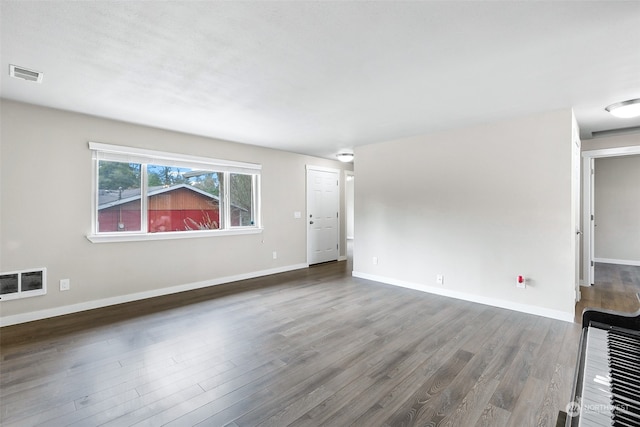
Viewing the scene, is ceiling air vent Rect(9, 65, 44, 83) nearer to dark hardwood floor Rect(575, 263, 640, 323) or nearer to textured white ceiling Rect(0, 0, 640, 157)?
textured white ceiling Rect(0, 0, 640, 157)

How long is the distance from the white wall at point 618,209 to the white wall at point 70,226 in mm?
7897

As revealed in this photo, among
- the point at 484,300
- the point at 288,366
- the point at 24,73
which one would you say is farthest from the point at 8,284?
the point at 484,300

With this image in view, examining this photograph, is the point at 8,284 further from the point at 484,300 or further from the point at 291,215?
the point at 484,300

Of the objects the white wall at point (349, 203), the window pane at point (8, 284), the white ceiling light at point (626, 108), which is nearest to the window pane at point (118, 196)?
the window pane at point (8, 284)

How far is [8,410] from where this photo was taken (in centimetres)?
177

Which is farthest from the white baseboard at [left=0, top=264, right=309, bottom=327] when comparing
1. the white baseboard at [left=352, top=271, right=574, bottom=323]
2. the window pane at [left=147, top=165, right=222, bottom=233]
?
the white baseboard at [left=352, top=271, right=574, bottom=323]

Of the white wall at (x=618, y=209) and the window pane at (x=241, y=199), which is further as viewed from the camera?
the white wall at (x=618, y=209)

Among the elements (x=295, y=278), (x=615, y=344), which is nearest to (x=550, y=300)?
(x=615, y=344)

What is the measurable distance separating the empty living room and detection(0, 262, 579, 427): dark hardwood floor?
0.07 feet

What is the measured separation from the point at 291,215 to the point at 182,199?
6.74ft

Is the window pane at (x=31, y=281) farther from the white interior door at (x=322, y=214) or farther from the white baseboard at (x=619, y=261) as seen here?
the white baseboard at (x=619, y=261)

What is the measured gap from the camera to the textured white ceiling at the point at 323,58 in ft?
5.41

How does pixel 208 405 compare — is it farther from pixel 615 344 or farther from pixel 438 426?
pixel 615 344

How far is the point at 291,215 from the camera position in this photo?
5762 mm
